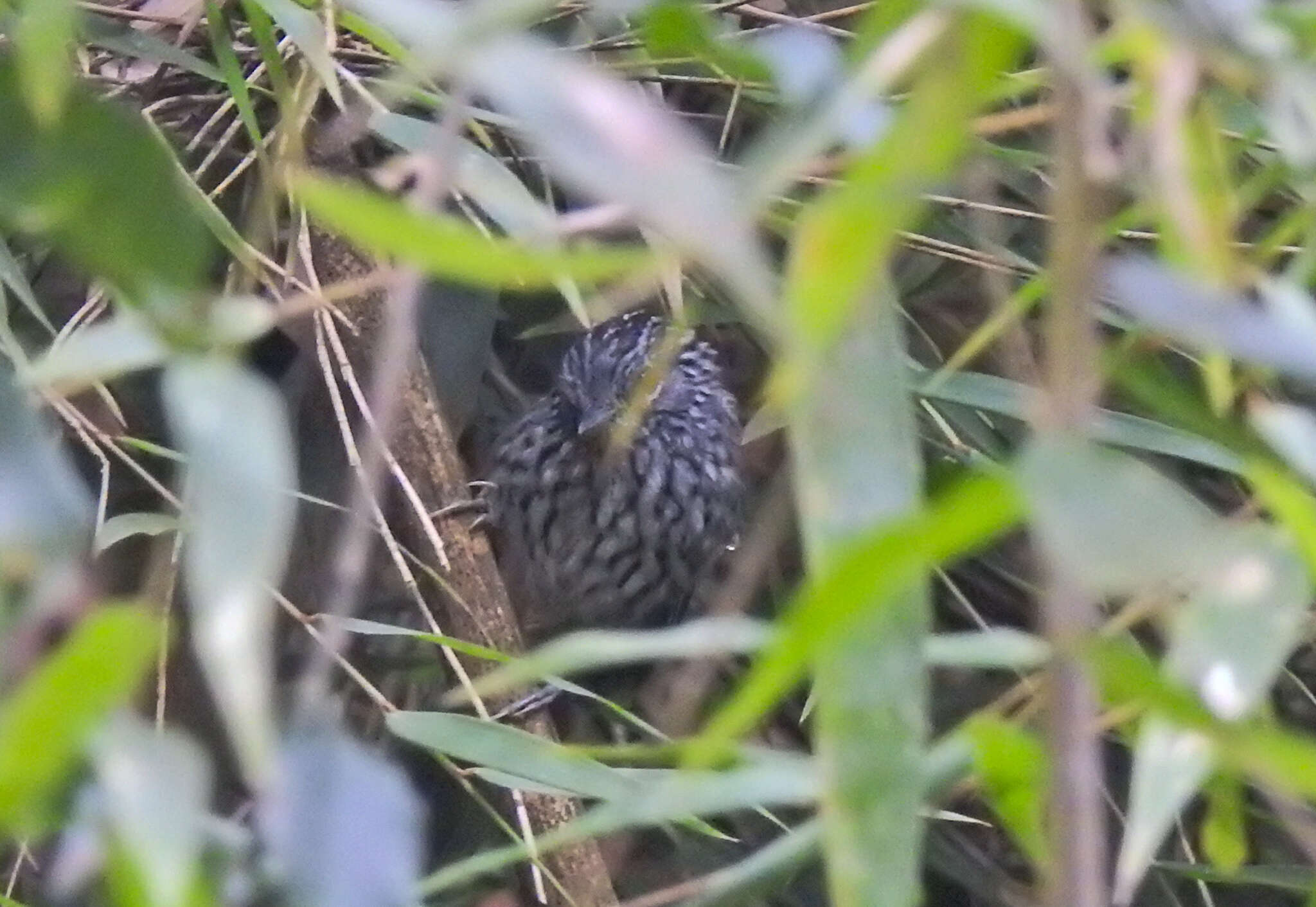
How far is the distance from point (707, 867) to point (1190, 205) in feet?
4.54

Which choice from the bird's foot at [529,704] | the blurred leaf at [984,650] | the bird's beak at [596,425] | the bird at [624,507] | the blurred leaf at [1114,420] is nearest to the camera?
the blurred leaf at [984,650]

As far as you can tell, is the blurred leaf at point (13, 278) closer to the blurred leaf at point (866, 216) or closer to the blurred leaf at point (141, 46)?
the blurred leaf at point (141, 46)

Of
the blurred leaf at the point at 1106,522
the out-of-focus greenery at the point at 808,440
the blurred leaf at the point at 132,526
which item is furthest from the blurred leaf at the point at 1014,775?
the blurred leaf at the point at 132,526

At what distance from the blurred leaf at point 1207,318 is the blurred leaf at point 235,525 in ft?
0.60

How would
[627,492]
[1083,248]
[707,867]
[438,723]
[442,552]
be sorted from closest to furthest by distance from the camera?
[1083,248], [438,723], [442,552], [707,867], [627,492]

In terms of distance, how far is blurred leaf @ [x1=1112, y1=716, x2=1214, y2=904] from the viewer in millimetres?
523

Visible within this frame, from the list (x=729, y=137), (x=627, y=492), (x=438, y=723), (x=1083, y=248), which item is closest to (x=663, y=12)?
(x=1083, y=248)

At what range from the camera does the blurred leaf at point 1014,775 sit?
20.1 inches

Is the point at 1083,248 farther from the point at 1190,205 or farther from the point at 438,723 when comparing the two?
the point at 438,723

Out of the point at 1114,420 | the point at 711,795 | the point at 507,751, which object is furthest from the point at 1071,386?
the point at 1114,420

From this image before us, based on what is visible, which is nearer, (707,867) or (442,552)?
(442,552)

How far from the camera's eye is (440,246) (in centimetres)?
38

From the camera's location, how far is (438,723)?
88 cm

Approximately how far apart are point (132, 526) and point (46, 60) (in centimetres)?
85
